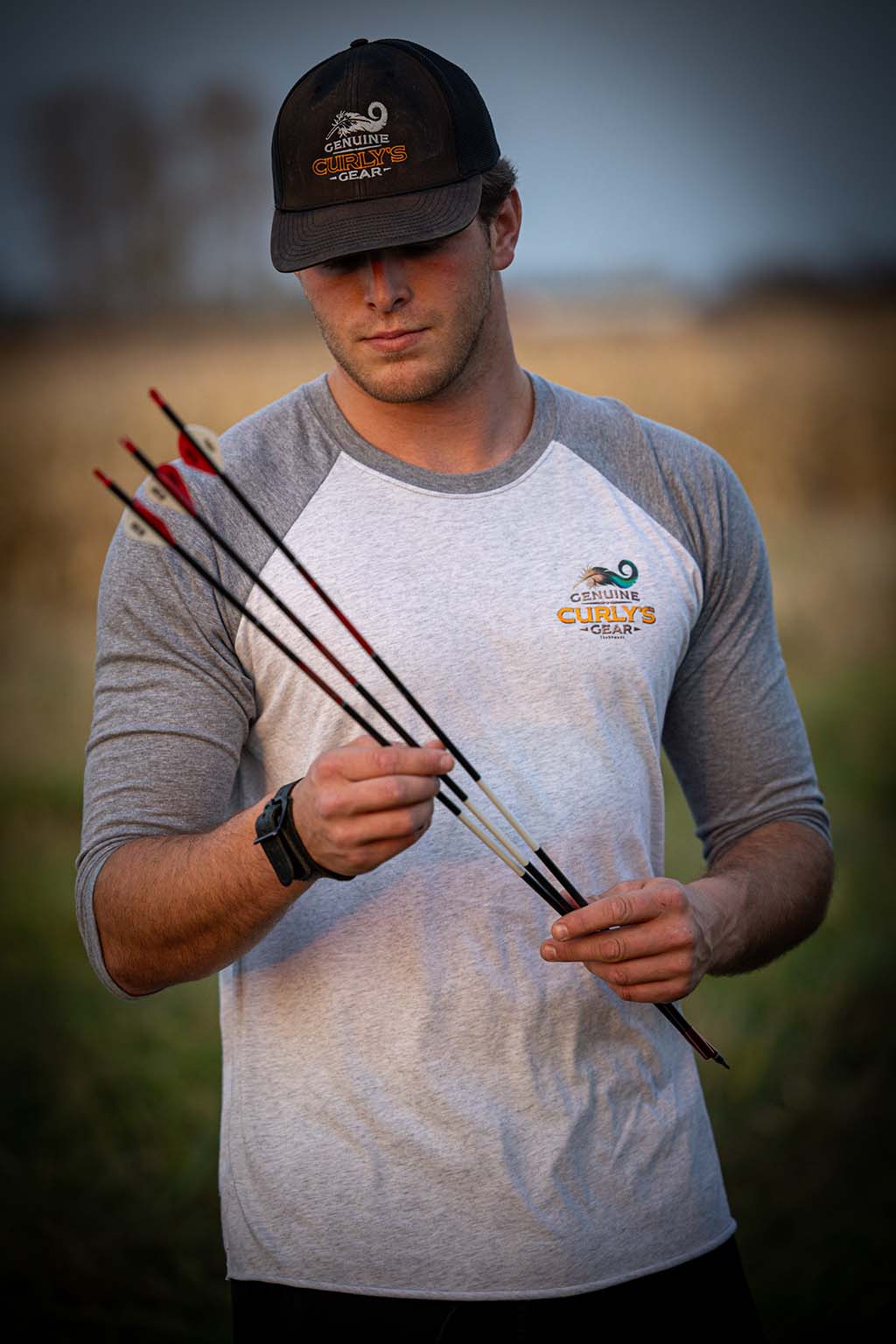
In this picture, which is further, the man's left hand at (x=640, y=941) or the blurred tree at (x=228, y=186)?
the blurred tree at (x=228, y=186)

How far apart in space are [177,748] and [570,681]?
44cm

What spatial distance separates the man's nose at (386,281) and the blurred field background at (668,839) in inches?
95.3

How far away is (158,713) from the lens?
137 cm

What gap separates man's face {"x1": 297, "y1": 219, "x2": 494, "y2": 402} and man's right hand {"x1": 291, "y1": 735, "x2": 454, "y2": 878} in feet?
1.55

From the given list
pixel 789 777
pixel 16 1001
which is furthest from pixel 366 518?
pixel 16 1001

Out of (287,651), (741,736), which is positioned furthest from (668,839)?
(287,651)

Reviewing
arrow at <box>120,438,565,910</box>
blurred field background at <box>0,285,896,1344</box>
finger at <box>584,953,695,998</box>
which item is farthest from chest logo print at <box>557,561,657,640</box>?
blurred field background at <box>0,285,896,1344</box>

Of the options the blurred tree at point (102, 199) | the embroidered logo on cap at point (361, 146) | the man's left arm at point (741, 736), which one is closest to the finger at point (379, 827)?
the man's left arm at point (741, 736)

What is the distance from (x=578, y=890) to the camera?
1478 millimetres

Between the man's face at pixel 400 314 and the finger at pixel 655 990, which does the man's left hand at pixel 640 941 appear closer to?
the finger at pixel 655 990

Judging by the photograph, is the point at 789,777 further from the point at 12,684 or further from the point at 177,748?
the point at 12,684

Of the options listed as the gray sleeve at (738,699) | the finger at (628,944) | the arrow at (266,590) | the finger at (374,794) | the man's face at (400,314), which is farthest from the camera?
the gray sleeve at (738,699)

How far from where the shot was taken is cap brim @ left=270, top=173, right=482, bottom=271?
4.63 feet

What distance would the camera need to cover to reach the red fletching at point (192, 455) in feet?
3.97
